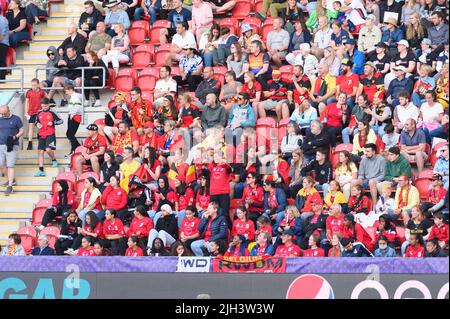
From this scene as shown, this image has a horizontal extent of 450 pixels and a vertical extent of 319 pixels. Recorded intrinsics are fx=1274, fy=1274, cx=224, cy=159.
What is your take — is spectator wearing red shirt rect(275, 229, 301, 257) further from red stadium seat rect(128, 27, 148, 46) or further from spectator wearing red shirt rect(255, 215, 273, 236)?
red stadium seat rect(128, 27, 148, 46)

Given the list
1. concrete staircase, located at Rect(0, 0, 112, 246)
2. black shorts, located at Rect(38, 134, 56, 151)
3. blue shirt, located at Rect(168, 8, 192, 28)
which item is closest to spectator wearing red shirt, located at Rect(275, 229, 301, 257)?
concrete staircase, located at Rect(0, 0, 112, 246)

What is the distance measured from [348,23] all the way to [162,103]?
11.3ft

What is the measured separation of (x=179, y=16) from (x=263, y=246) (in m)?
6.12

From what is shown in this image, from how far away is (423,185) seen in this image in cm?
1866

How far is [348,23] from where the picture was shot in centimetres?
2162

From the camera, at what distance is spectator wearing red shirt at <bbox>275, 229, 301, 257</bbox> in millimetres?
18000

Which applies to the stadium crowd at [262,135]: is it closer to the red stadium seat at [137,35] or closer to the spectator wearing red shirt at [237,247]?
the spectator wearing red shirt at [237,247]

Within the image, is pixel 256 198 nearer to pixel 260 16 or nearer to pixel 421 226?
pixel 421 226

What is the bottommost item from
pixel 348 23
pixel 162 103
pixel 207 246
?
pixel 207 246

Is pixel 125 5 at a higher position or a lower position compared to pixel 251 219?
higher

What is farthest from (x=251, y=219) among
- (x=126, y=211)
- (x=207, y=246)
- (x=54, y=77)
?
(x=54, y=77)

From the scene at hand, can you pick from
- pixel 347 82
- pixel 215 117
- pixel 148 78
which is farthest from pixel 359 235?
pixel 148 78

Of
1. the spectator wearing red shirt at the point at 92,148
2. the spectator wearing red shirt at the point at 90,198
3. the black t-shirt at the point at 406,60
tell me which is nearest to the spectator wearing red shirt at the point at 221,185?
the spectator wearing red shirt at the point at 90,198
